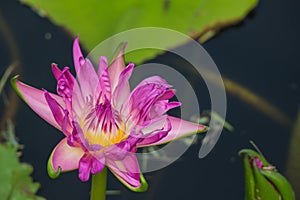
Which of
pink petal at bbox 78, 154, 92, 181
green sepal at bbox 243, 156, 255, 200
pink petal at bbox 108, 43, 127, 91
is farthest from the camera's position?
green sepal at bbox 243, 156, 255, 200

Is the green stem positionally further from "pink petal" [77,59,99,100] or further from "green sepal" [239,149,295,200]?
"green sepal" [239,149,295,200]

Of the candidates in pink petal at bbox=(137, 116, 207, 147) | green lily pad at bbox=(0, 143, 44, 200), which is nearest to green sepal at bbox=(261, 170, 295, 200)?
pink petal at bbox=(137, 116, 207, 147)

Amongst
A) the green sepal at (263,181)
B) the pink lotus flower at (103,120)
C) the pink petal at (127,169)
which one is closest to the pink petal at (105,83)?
the pink lotus flower at (103,120)

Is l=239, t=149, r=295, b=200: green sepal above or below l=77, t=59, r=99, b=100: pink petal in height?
below

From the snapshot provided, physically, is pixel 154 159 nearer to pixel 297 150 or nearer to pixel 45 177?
pixel 45 177

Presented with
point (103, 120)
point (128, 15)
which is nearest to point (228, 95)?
point (128, 15)

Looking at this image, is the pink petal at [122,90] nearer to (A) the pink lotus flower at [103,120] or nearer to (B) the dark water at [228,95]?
(A) the pink lotus flower at [103,120]
